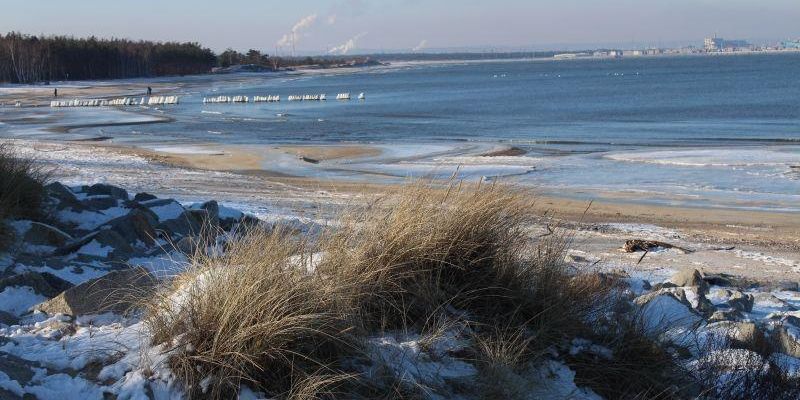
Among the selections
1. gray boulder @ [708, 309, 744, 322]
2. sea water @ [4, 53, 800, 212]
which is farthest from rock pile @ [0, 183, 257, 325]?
gray boulder @ [708, 309, 744, 322]

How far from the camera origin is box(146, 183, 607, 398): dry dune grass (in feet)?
14.1

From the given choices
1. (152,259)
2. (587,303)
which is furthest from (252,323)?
(152,259)

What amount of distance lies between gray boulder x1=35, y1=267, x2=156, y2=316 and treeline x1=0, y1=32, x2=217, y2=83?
98.2 m

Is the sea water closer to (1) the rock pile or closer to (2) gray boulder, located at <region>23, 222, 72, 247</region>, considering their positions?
(1) the rock pile

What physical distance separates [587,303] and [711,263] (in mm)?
7937

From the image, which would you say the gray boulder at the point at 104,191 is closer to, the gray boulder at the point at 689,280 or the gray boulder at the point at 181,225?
the gray boulder at the point at 181,225

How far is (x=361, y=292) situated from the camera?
500 centimetres

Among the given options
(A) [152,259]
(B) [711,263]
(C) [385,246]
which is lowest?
(B) [711,263]

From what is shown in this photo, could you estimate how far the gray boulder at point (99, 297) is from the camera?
5.50 meters

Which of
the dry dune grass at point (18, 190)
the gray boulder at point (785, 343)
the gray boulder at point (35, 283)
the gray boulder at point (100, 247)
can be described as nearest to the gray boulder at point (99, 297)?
the gray boulder at point (35, 283)

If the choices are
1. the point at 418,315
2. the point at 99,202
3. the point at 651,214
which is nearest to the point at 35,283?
the point at 418,315

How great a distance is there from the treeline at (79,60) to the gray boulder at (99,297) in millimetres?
98189

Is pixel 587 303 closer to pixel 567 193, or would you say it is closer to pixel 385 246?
pixel 385 246

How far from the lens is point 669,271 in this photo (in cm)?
1155
